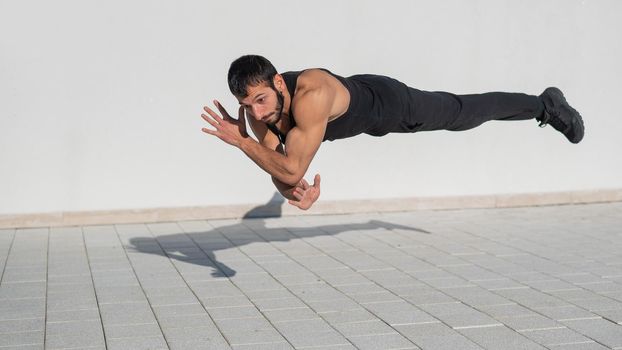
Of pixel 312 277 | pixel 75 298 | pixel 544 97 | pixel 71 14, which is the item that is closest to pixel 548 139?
pixel 544 97

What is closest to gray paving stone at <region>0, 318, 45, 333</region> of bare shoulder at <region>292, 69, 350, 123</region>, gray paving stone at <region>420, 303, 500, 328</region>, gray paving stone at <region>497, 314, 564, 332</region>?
bare shoulder at <region>292, 69, 350, 123</region>

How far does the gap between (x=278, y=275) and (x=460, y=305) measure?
1.31 metres

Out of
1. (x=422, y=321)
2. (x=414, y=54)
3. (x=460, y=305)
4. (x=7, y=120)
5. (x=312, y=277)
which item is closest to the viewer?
(x=422, y=321)

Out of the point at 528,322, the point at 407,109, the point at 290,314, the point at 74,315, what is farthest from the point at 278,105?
the point at 528,322

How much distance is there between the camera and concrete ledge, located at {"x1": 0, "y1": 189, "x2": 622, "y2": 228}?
7754mm

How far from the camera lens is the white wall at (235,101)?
7.63 meters

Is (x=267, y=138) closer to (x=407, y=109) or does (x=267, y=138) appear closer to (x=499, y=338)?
(x=407, y=109)

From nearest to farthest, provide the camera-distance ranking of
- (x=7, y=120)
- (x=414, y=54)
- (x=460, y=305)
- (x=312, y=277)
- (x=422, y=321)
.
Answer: (x=422, y=321), (x=460, y=305), (x=312, y=277), (x=7, y=120), (x=414, y=54)

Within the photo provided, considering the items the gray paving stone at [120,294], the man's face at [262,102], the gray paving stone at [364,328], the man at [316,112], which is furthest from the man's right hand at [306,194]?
the gray paving stone at [120,294]

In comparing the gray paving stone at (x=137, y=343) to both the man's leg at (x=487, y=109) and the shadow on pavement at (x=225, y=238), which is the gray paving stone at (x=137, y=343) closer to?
the shadow on pavement at (x=225, y=238)

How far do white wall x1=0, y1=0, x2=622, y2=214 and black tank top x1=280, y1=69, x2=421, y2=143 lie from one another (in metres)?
2.80

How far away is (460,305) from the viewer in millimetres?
5094

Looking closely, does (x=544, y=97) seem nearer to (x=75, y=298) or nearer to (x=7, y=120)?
(x=75, y=298)

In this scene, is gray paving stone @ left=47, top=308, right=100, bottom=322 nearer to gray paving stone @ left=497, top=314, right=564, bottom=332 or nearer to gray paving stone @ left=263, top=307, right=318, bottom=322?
gray paving stone @ left=263, top=307, right=318, bottom=322
